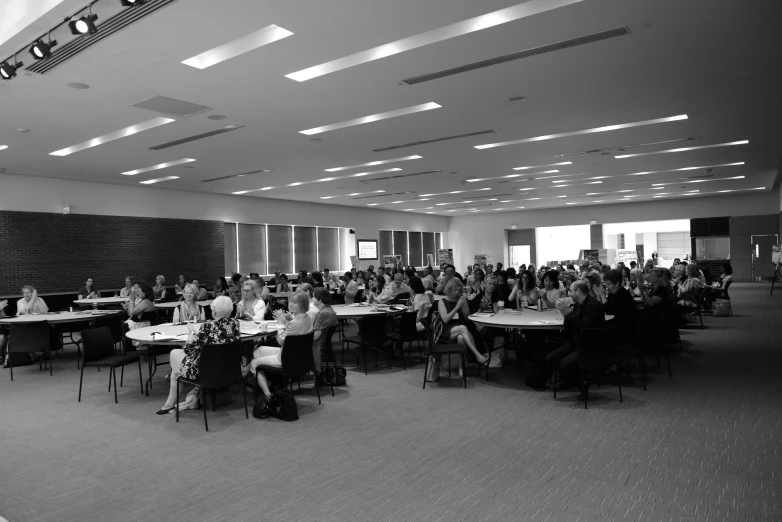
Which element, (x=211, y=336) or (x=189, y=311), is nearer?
(x=211, y=336)

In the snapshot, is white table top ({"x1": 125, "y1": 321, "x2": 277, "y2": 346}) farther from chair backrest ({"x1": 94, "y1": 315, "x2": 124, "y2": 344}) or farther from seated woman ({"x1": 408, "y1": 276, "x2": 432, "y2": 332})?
seated woman ({"x1": 408, "y1": 276, "x2": 432, "y2": 332})

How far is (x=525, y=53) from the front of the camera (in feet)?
19.0

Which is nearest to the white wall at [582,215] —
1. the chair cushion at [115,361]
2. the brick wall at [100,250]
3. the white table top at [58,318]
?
the brick wall at [100,250]

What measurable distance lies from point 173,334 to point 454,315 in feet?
11.6

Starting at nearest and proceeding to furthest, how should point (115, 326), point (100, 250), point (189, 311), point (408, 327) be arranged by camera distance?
point (189, 311) < point (408, 327) < point (115, 326) < point (100, 250)

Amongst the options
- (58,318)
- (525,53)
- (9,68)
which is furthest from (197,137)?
(525,53)

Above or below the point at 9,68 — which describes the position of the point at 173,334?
below

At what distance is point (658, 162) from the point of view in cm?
1309

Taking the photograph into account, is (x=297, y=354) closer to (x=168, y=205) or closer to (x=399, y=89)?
(x=399, y=89)

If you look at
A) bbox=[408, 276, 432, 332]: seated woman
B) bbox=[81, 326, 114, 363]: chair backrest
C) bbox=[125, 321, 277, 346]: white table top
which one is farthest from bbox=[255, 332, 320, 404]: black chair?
bbox=[408, 276, 432, 332]: seated woman

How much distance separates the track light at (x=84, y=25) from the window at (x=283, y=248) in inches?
518

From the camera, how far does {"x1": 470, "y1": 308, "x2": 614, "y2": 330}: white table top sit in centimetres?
606

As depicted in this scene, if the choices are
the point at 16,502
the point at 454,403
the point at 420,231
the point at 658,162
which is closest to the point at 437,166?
the point at 658,162

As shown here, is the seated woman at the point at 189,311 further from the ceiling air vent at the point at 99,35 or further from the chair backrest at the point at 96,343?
the ceiling air vent at the point at 99,35
